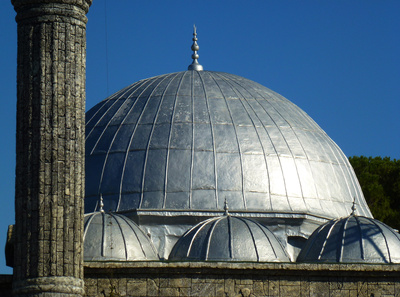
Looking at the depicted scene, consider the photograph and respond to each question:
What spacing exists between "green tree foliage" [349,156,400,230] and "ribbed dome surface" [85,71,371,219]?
10.0 metres

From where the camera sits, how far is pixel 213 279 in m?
19.1

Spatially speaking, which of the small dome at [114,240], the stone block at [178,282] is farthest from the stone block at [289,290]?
the small dome at [114,240]

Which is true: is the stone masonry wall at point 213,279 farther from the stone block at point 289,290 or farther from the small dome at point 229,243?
the small dome at point 229,243

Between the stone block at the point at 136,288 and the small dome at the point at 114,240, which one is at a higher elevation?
the small dome at the point at 114,240

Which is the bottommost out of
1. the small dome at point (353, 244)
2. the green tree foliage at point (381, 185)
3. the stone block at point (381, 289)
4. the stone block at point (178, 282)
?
the stone block at point (381, 289)

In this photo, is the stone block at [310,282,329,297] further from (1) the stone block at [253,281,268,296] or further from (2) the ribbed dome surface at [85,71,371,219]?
(2) the ribbed dome surface at [85,71,371,219]

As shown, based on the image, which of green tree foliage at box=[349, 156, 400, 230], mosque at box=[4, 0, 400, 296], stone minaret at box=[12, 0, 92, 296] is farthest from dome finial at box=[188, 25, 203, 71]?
stone minaret at box=[12, 0, 92, 296]

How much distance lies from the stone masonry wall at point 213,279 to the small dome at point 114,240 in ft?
10.2

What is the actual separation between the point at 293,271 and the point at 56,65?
5.01 metres

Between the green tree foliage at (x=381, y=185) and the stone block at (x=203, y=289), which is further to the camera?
the green tree foliage at (x=381, y=185)

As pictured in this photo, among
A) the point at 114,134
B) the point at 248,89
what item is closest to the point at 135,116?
the point at 114,134

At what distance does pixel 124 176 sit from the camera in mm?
26281

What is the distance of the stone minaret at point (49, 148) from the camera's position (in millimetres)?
16938

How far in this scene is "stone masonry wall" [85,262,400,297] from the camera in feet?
62.2
